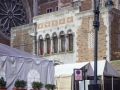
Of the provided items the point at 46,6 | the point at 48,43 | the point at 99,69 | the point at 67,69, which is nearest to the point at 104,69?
the point at 99,69

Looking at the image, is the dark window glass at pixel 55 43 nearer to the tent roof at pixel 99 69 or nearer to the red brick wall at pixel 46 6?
the tent roof at pixel 99 69

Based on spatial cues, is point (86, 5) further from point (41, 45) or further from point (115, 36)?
point (115, 36)

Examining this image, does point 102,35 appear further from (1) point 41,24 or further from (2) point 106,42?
(1) point 41,24

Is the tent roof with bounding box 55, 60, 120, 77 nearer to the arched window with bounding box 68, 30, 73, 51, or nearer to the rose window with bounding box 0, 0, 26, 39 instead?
the arched window with bounding box 68, 30, 73, 51

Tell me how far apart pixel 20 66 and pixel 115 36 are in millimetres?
13951

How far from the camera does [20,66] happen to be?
72.4 feet

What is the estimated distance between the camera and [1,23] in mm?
48875

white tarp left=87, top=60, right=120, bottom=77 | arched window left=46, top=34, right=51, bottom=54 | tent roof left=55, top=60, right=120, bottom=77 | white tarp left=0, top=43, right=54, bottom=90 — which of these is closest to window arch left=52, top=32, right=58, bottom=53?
arched window left=46, top=34, right=51, bottom=54

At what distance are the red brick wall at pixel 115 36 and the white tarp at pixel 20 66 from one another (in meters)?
10.8

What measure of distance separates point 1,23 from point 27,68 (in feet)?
89.0

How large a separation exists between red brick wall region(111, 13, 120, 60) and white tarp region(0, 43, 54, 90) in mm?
10803

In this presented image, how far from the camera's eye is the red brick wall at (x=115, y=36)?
3362cm

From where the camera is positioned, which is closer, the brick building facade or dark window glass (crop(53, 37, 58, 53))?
the brick building facade

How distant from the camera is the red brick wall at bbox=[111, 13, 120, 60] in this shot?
110 feet
